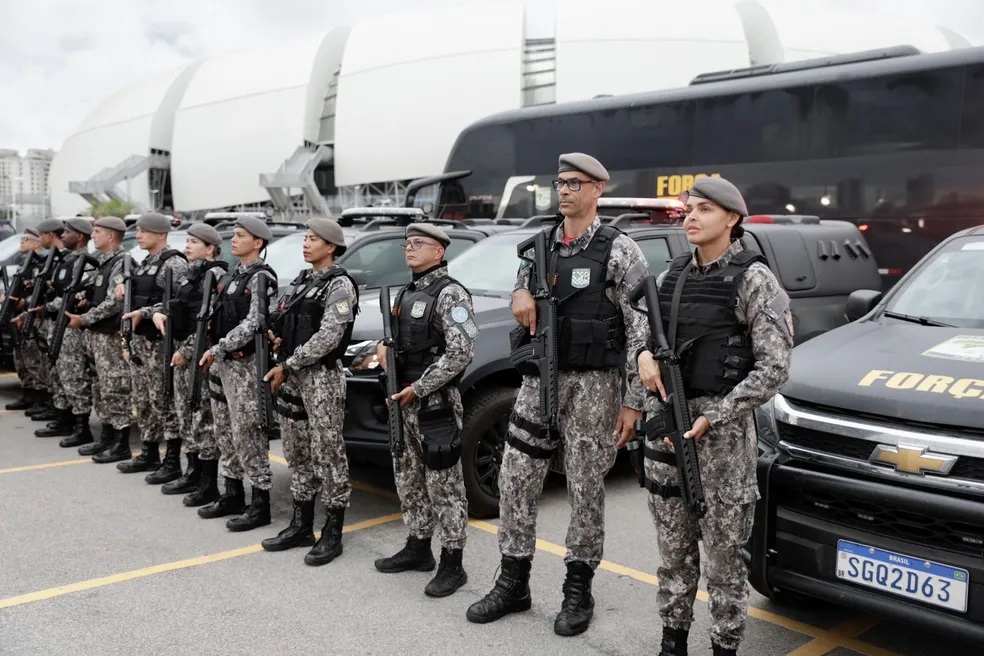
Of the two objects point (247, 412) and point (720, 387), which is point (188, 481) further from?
point (720, 387)

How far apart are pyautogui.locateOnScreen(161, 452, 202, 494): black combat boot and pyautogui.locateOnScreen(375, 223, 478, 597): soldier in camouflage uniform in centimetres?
209

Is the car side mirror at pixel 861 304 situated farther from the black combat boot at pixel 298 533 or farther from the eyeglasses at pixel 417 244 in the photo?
the black combat boot at pixel 298 533

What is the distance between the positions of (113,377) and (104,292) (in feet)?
2.15

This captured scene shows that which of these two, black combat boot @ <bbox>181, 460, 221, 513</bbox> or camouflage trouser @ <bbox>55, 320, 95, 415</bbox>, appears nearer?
black combat boot @ <bbox>181, 460, 221, 513</bbox>

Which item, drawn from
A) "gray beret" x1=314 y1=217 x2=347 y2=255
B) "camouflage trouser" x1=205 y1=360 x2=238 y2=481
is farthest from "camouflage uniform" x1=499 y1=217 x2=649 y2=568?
"camouflage trouser" x1=205 y1=360 x2=238 y2=481

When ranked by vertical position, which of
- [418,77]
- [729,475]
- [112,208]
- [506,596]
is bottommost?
[506,596]

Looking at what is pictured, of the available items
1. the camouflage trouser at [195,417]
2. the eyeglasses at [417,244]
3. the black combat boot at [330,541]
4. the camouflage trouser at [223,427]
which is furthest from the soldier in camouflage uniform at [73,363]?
the eyeglasses at [417,244]

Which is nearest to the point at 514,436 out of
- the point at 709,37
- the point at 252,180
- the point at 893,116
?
the point at 893,116

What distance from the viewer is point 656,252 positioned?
5.91 m

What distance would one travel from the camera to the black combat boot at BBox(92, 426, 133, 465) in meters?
6.54

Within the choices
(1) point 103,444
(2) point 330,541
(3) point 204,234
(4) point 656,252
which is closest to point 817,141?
(4) point 656,252

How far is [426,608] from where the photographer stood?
385 centimetres

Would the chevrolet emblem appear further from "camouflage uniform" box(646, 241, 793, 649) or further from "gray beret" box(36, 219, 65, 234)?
"gray beret" box(36, 219, 65, 234)

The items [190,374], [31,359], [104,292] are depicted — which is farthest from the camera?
[31,359]
